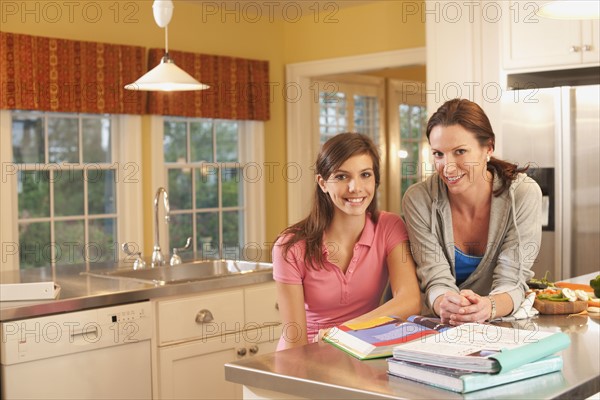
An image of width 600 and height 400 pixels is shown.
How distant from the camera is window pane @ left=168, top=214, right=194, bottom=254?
213 inches

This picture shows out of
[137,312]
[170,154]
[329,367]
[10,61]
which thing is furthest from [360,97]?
[329,367]

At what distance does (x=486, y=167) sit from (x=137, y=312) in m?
1.59

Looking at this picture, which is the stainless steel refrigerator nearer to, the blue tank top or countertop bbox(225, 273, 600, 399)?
the blue tank top

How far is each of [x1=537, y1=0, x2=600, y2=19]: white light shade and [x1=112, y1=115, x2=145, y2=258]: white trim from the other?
3.30 m

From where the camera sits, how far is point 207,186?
18.4 feet

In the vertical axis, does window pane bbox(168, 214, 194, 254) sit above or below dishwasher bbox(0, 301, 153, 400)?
above

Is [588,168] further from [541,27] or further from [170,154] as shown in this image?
[170,154]

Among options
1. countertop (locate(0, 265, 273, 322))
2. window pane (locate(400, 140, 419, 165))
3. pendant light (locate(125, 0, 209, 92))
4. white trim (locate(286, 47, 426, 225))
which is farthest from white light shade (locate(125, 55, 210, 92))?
window pane (locate(400, 140, 419, 165))

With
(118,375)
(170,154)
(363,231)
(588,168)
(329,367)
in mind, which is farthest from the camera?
(170,154)

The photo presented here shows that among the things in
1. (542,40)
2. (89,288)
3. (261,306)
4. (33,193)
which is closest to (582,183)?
(542,40)

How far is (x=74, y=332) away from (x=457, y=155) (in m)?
1.64

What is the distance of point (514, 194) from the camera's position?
7.49 ft

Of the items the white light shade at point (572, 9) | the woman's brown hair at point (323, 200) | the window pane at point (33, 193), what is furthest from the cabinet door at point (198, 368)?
the white light shade at point (572, 9)

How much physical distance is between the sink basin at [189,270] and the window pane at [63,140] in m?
1.19
